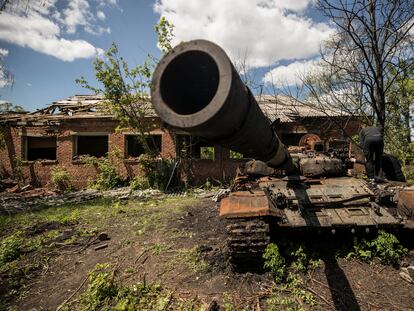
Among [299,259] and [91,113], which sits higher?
[91,113]

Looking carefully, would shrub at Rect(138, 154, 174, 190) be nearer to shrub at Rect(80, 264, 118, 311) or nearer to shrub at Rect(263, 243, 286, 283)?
shrub at Rect(80, 264, 118, 311)

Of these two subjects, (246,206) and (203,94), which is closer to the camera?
(203,94)

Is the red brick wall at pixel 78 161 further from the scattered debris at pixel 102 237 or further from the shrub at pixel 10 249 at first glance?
the shrub at pixel 10 249

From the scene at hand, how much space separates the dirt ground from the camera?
398 centimetres

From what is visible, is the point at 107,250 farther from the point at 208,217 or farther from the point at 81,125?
the point at 81,125

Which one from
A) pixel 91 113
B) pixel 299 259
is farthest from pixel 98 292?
pixel 91 113

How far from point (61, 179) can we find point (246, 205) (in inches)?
555

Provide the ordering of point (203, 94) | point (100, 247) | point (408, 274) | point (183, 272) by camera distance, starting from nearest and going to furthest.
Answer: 1. point (203, 94)
2. point (408, 274)
3. point (183, 272)
4. point (100, 247)

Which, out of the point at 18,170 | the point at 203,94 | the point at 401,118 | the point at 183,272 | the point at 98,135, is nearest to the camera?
the point at 203,94

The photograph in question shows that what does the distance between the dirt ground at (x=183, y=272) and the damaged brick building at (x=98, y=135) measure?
7.58 meters

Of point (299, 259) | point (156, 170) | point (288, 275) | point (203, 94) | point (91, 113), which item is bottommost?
point (288, 275)

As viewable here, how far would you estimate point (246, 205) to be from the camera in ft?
14.5

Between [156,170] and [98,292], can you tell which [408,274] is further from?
[156,170]

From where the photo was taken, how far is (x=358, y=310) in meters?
3.67
